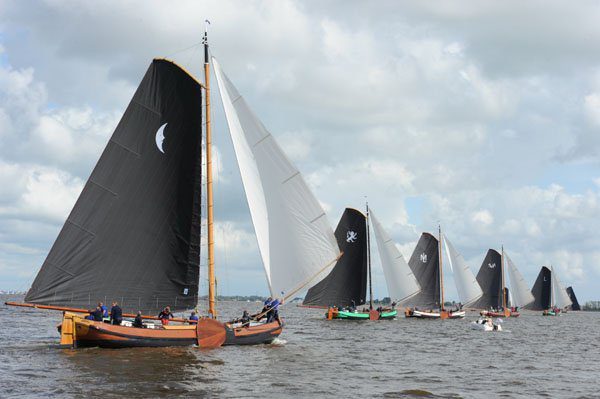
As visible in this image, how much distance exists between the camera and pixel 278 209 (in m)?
37.0

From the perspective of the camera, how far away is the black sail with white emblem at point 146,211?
3456 cm

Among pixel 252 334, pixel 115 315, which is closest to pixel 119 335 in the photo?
pixel 115 315

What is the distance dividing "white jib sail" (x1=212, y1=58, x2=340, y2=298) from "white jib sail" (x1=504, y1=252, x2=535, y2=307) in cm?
10500

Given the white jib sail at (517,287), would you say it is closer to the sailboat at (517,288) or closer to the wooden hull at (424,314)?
the sailboat at (517,288)

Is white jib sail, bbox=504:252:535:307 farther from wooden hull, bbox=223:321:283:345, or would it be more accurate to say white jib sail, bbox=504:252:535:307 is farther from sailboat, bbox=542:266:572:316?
wooden hull, bbox=223:321:283:345

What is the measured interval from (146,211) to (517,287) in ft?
370

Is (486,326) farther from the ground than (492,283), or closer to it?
closer to it

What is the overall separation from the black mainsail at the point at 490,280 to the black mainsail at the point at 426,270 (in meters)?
30.1

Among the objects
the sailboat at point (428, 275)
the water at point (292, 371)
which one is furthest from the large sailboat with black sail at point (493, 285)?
the water at point (292, 371)

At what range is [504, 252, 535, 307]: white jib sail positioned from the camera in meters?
135

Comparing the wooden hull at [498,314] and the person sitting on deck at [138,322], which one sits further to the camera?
the wooden hull at [498,314]

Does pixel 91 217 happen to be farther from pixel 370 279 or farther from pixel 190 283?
pixel 370 279

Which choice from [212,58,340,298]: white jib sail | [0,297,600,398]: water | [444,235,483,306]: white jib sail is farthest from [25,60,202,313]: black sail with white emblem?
[444,235,483,306]: white jib sail

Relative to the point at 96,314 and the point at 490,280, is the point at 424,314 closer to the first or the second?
the point at 490,280
